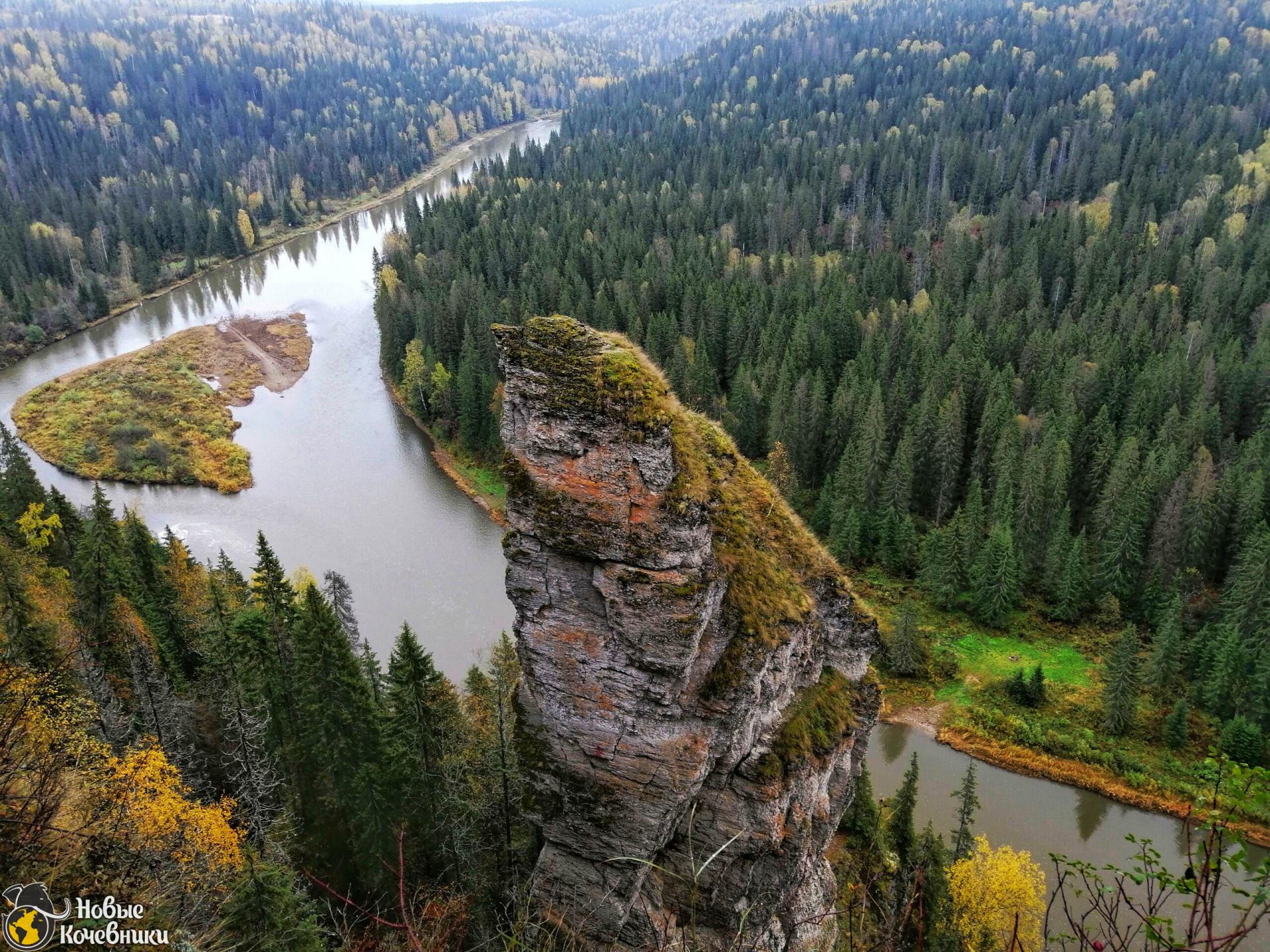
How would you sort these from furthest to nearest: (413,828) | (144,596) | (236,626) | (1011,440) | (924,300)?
(924,300), (1011,440), (144,596), (236,626), (413,828)

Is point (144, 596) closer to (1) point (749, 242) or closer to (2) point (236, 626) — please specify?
(2) point (236, 626)

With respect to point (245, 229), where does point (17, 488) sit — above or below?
above

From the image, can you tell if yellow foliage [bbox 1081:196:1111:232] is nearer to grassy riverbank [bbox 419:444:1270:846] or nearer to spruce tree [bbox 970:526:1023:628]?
spruce tree [bbox 970:526:1023:628]

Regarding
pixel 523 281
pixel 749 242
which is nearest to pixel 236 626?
pixel 523 281

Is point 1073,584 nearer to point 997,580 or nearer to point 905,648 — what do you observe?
point 997,580

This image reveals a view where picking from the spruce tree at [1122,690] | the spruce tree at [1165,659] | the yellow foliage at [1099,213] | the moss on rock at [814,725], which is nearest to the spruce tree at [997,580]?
the spruce tree at [1165,659]

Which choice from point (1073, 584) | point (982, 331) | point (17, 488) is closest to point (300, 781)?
point (17, 488)
